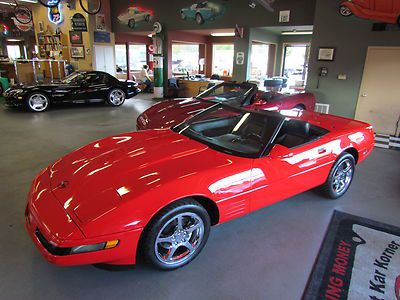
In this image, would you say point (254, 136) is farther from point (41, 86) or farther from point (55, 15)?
point (55, 15)

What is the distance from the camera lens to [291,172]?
105 inches

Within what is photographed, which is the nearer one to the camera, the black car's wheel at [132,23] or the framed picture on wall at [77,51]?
the black car's wheel at [132,23]

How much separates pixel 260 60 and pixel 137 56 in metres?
7.02

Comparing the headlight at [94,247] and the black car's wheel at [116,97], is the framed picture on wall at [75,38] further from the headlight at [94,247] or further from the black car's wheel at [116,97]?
the headlight at [94,247]

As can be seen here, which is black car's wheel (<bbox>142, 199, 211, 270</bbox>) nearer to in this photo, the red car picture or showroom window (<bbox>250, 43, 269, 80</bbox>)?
the red car picture

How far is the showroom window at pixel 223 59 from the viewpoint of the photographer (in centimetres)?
1582

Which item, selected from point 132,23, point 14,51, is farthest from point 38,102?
point 14,51

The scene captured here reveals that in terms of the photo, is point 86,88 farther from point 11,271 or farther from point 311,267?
point 311,267

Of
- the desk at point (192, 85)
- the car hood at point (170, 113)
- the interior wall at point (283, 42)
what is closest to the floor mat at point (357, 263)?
the car hood at point (170, 113)

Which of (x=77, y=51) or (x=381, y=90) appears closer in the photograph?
(x=381, y=90)

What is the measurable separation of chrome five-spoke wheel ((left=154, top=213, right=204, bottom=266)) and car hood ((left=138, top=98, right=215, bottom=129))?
2610 mm

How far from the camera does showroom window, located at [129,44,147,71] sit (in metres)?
16.2

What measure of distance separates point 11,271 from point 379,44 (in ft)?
25.1

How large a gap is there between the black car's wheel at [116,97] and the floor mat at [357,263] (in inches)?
317
